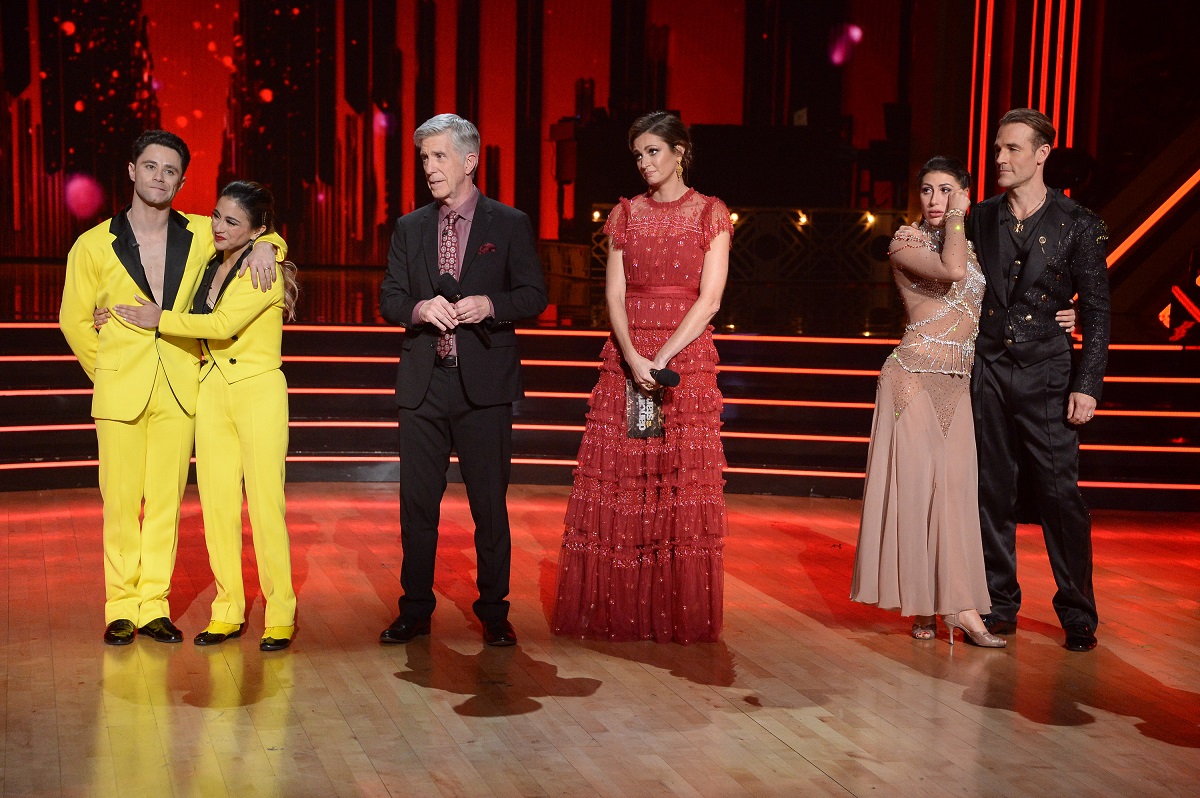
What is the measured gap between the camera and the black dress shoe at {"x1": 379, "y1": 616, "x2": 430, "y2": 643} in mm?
4102

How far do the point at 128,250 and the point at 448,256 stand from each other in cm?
95

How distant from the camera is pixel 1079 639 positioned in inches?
166

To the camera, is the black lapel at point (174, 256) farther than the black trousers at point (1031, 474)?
No

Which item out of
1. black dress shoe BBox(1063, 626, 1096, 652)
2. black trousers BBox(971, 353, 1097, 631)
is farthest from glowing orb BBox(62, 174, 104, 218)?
black dress shoe BBox(1063, 626, 1096, 652)

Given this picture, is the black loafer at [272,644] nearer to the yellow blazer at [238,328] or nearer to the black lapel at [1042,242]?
the yellow blazer at [238,328]

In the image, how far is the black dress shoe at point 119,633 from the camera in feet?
13.1

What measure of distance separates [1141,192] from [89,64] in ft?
35.3

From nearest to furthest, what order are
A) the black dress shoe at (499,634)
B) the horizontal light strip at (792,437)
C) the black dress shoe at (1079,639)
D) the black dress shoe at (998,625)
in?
the black dress shoe at (499,634) < the black dress shoe at (1079,639) < the black dress shoe at (998,625) < the horizontal light strip at (792,437)

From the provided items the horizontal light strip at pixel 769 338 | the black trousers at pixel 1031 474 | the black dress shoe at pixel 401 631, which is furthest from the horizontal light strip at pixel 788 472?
the black dress shoe at pixel 401 631

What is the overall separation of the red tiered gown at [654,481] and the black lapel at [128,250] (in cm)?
142

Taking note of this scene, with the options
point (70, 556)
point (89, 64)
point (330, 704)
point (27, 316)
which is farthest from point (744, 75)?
point (330, 704)

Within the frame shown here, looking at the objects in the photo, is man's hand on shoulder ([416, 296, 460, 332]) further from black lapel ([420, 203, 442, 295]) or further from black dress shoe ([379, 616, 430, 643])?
black dress shoe ([379, 616, 430, 643])

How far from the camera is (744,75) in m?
15.6

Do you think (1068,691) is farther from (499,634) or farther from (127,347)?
(127,347)
